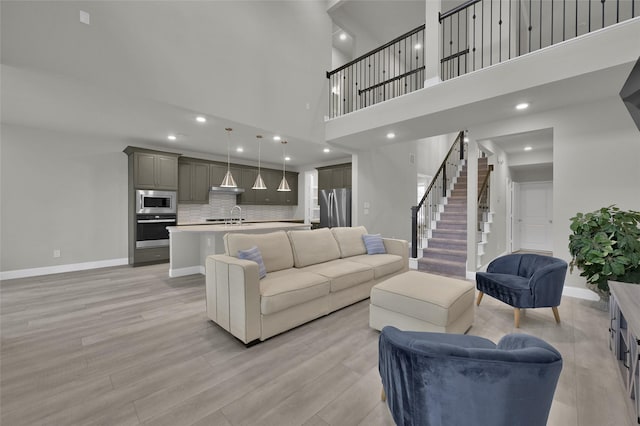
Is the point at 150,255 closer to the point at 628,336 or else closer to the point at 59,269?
the point at 59,269

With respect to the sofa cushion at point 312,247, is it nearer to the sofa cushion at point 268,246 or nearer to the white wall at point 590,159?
the sofa cushion at point 268,246

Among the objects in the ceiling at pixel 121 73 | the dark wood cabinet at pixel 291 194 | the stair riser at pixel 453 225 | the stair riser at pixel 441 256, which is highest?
the ceiling at pixel 121 73

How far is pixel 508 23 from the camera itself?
4.05 metres

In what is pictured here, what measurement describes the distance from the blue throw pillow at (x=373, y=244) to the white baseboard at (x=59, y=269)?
509cm

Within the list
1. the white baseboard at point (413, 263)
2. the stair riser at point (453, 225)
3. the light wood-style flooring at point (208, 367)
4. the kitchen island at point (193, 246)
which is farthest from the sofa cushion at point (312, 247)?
the stair riser at point (453, 225)

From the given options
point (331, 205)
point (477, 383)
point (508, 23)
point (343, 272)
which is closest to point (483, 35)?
point (508, 23)

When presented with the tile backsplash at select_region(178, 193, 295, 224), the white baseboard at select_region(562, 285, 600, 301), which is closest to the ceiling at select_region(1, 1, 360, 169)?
the tile backsplash at select_region(178, 193, 295, 224)

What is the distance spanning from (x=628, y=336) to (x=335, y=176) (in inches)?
226

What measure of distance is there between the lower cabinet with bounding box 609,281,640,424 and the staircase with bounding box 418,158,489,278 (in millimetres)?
2650

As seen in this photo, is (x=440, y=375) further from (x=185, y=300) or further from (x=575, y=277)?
(x=575, y=277)

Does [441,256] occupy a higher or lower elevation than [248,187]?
lower

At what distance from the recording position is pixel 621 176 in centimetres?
335

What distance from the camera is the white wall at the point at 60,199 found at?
14.5ft

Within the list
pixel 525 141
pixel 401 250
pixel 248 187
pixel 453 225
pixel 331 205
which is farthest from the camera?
pixel 248 187
